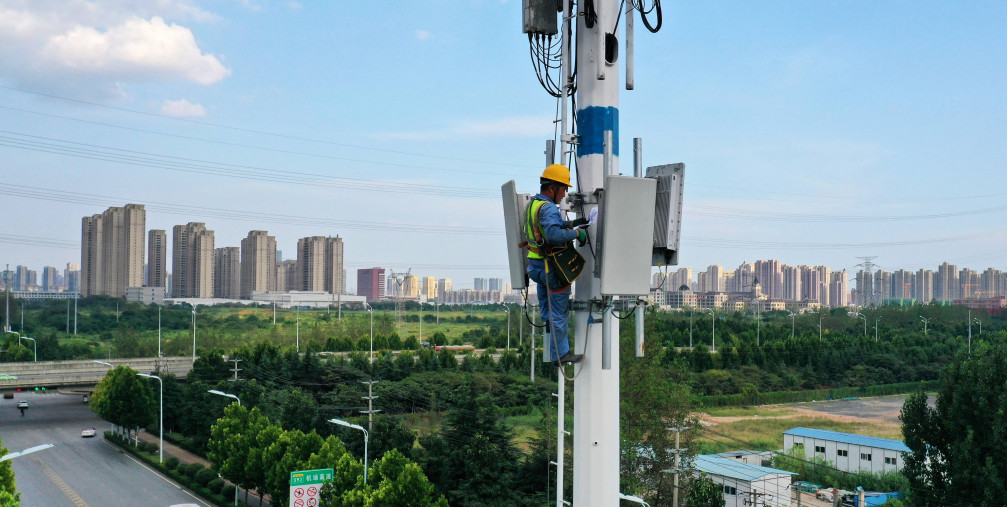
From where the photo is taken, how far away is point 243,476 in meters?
29.2

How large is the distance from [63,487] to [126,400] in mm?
8363

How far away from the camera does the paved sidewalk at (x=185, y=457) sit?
31900mm

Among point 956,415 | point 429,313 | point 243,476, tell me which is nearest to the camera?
point 956,415

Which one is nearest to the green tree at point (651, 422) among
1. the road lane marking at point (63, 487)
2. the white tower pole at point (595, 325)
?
the road lane marking at point (63, 487)

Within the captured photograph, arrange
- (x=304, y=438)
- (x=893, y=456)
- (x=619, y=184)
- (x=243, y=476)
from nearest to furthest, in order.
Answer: (x=619, y=184), (x=304, y=438), (x=243, y=476), (x=893, y=456)

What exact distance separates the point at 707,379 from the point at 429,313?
56236 mm

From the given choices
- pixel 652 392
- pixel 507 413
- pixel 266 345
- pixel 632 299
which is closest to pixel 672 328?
pixel 507 413

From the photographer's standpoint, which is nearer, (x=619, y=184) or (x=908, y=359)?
(x=619, y=184)

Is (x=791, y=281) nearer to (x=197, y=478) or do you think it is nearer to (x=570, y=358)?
(x=197, y=478)

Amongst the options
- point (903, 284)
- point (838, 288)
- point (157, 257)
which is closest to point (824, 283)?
point (838, 288)

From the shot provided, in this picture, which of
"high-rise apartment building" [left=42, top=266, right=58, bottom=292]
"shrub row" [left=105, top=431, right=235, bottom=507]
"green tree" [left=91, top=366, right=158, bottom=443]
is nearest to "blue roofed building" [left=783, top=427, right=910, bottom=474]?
"shrub row" [left=105, top=431, right=235, bottom=507]

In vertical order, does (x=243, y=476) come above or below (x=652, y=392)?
below

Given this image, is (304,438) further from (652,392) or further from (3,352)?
(3,352)

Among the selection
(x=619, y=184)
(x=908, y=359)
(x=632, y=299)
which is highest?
(x=619, y=184)
